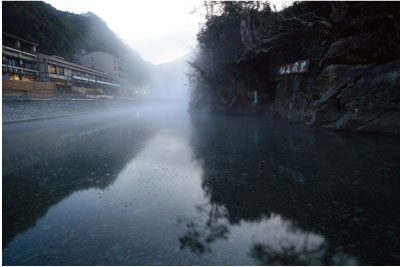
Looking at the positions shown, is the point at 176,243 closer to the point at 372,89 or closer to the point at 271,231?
the point at 271,231

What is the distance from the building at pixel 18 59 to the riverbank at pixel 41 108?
1277 centimetres

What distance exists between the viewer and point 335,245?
280 centimetres

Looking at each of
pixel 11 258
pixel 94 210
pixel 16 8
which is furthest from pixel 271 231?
pixel 16 8

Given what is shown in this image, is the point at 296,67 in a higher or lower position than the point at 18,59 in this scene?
lower

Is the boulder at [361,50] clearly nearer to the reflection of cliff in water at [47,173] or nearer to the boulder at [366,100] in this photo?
the boulder at [366,100]

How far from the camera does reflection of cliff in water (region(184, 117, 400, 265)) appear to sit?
2746 millimetres

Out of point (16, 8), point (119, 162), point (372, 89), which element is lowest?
point (119, 162)

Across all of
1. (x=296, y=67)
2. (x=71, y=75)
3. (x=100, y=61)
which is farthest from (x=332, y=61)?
(x=100, y=61)

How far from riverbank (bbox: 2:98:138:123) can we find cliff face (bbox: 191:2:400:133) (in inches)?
822

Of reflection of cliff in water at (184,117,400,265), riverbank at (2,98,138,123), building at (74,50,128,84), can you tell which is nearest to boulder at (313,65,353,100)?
reflection of cliff in water at (184,117,400,265)

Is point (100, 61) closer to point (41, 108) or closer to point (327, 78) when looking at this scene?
point (41, 108)

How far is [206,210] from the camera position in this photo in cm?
381

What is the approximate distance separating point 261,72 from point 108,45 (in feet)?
284

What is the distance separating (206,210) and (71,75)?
56185 millimetres
